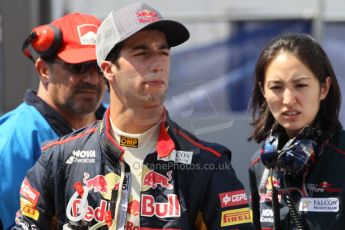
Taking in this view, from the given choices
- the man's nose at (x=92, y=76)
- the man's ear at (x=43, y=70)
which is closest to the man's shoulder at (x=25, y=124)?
the man's ear at (x=43, y=70)

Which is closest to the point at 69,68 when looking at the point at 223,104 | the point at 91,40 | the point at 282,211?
the point at 91,40

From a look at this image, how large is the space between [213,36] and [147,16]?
2.95 meters

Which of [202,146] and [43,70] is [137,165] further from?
[43,70]

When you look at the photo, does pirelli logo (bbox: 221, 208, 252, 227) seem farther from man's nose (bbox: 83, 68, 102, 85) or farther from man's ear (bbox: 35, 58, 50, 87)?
man's ear (bbox: 35, 58, 50, 87)

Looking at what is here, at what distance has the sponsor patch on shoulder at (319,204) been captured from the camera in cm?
278

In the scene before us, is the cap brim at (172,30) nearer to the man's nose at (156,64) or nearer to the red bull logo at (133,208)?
the man's nose at (156,64)

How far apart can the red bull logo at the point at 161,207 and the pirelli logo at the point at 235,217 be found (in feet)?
0.48

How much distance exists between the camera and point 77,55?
10.9 feet

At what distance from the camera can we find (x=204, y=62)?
17.2 feet

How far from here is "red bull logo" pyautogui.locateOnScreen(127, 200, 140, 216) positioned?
92.7 inches

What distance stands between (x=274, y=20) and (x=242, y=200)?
3044 millimetres

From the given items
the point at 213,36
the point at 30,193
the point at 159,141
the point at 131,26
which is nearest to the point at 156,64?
the point at 131,26

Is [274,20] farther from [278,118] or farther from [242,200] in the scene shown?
[242,200]

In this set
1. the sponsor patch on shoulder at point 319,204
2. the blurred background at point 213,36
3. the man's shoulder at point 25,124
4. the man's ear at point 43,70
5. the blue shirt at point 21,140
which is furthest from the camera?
the blurred background at point 213,36
